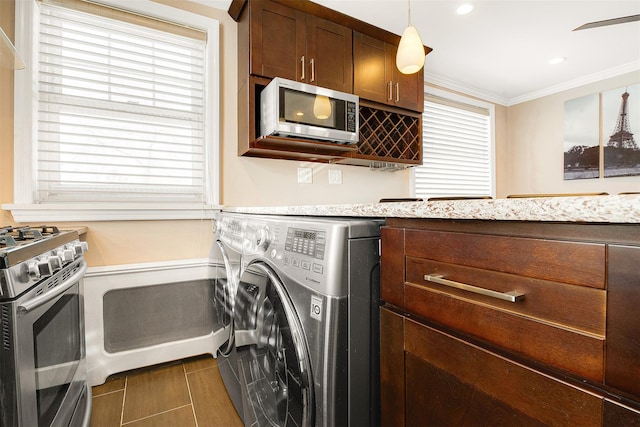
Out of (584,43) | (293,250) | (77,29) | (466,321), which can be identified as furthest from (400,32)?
(466,321)

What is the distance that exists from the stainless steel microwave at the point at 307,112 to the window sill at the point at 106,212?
718 millimetres

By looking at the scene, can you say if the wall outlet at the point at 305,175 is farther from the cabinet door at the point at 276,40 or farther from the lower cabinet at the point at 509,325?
the lower cabinet at the point at 509,325

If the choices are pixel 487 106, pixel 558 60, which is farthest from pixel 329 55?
pixel 487 106

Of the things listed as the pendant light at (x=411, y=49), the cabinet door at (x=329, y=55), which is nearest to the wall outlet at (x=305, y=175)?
the cabinet door at (x=329, y=55)

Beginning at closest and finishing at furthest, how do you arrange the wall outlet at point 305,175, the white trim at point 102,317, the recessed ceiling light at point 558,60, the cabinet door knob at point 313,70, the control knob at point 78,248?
the control knob at point 78,248, the white trim at point 102,317, the cabinet door knob at point 313,70, the wall outlet at point 305,175, the recessed ceiling light at point 558,60

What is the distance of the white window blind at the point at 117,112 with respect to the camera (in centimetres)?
175

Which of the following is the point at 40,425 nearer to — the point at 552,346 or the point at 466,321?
the point at 466,321

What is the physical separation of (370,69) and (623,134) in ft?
9.49

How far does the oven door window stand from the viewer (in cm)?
90

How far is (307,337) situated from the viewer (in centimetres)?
75

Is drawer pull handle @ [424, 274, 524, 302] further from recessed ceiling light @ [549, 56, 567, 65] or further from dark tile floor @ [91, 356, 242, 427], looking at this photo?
recessed ceiling light @ [549, 56, 567, 65]

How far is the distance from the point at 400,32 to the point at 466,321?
267 centimetres

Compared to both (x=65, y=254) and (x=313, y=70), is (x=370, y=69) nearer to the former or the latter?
(x=313, y=70)

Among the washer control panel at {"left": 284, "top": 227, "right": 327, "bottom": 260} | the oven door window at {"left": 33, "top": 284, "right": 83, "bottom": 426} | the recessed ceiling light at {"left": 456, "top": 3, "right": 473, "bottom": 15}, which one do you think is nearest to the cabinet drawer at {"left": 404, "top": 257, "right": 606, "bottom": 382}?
the washer control panel at {"left": 284, "top": 227, "right": 327, "bottom": 260}
